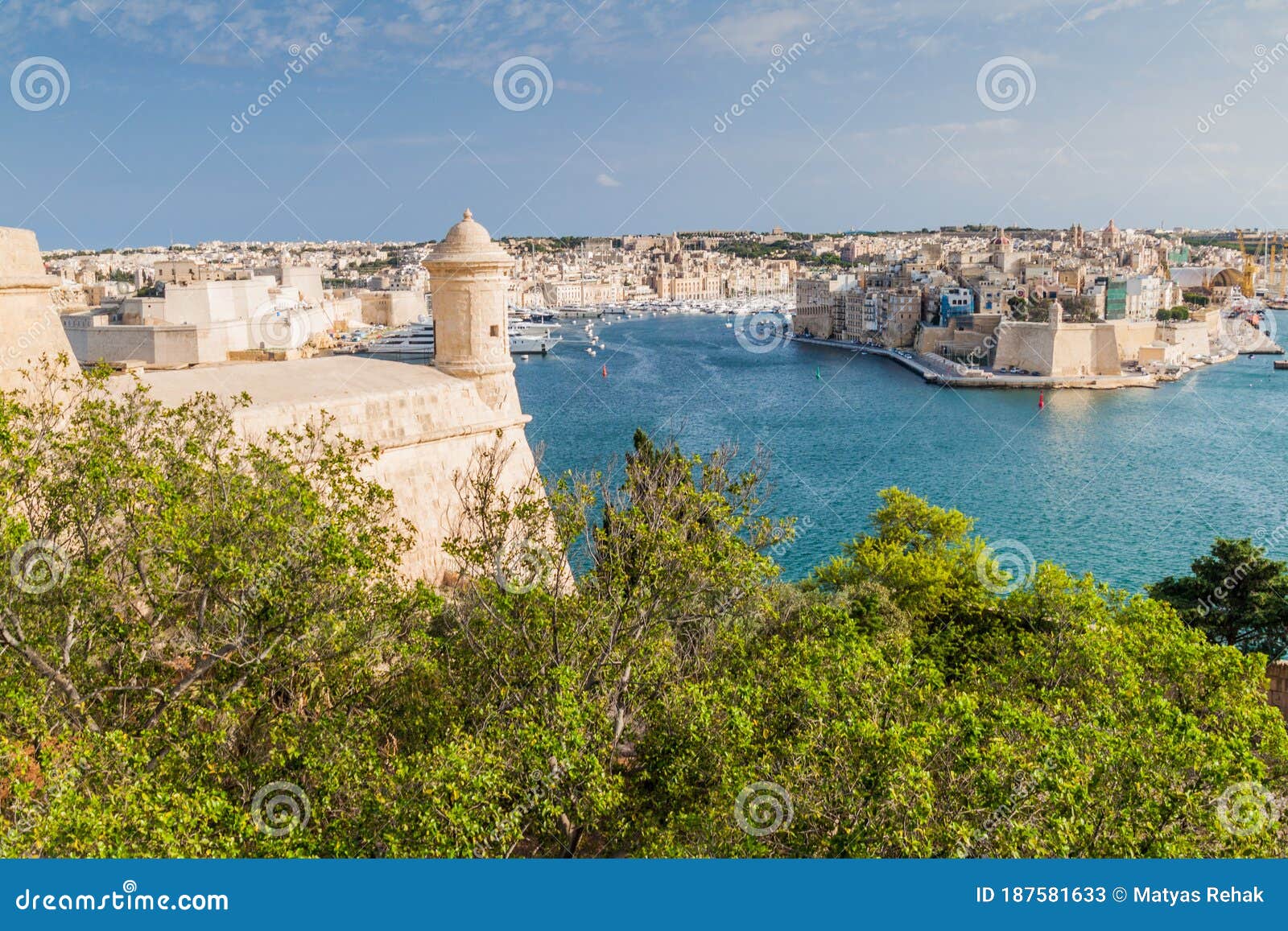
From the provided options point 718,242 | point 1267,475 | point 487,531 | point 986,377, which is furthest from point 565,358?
point 718,242

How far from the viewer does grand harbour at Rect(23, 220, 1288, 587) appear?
23828 millimetres

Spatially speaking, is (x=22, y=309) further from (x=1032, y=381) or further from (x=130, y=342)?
(x=1032, y=381)

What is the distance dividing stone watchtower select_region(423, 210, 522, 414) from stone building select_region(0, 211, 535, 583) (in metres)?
0.01

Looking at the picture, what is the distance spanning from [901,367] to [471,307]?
45.5 meters

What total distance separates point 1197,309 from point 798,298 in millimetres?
24185

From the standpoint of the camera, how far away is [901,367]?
171 feet

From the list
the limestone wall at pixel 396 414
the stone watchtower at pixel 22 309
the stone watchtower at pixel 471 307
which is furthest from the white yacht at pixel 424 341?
the stone watchtower at pixel 22 309

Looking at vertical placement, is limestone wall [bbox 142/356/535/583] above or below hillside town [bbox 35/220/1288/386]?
below

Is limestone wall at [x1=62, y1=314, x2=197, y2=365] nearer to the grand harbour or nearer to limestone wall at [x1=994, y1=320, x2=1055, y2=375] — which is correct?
the grand harbour

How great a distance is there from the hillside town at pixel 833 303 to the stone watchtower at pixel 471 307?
1.22 meters

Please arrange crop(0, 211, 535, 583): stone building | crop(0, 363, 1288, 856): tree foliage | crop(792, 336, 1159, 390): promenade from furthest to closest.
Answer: crop(792, 336, 1159, 390): promenade < crop(0, 211, 535, 583): stone building < crop(0, 363, 1288, 856): tree foliage

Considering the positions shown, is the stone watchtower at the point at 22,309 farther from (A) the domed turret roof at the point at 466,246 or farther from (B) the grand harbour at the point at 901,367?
(A) the domed turret roof at the point at 466,246

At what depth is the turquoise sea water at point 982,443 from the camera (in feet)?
72.1

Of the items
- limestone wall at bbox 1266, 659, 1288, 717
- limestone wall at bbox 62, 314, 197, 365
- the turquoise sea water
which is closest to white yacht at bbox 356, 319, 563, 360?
the turquoise sea water
